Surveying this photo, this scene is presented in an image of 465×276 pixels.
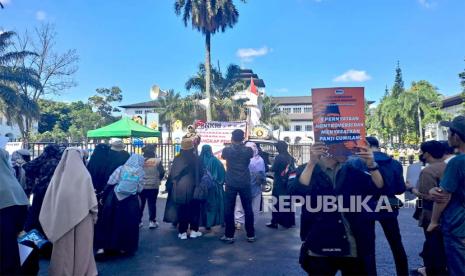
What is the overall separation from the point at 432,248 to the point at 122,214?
4.23 metres

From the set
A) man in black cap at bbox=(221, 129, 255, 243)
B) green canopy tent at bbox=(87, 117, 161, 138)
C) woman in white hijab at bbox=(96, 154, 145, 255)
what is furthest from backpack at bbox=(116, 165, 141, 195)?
green canopy tent at bbox=(87, 117, 161, 138)

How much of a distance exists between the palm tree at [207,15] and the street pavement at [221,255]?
20245 mm

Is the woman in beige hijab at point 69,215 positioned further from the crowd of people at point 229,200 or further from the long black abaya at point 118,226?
the long black abaya at point 118,226

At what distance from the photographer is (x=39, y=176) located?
205 inches

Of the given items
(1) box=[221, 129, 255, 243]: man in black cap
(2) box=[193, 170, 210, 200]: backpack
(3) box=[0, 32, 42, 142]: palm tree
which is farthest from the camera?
(3) box=[0, 32, 42, 142]: palm tree

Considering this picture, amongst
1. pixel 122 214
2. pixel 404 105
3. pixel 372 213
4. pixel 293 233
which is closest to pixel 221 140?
pixel 293 233

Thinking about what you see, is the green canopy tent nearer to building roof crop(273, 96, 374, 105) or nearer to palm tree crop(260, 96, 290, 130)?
palm tree crop(260, 96, 290, 130)

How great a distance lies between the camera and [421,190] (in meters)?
4.36

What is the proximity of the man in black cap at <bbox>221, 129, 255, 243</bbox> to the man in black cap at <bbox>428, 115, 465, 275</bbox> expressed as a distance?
3.60 m

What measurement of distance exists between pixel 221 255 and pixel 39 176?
Result: 2911 millimetres

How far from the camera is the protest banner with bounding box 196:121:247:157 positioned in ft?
35.1

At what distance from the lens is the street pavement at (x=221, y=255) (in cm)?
499

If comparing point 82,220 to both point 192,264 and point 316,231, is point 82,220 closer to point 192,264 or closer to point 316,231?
point 192,264

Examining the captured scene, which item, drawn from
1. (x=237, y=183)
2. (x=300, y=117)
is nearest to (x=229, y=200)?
(x=237, y=183)
